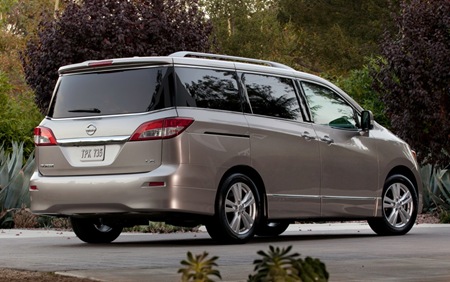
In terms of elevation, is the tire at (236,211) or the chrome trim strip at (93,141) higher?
the chrome trim strip at (93,141)

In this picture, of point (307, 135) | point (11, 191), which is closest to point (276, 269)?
point (307, 135)

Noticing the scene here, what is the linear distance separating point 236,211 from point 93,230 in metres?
1.85

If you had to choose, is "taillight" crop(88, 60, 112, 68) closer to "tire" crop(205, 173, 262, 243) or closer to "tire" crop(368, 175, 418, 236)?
"tire" crop(205, 173, 262, 243)

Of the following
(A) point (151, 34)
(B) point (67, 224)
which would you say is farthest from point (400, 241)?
(A) point (151, 34)

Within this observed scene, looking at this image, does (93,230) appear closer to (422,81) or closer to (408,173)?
(408,173)

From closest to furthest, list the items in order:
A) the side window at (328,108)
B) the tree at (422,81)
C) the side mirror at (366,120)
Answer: the side window at (328,108) → the side mirror at (366,120) → the tree at (422,81)

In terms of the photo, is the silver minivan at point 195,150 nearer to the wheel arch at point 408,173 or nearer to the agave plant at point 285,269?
the wheel arch at point 408,173

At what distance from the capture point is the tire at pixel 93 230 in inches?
534

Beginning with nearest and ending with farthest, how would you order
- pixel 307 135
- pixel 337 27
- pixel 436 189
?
1. pixel 307 135
2. pixel 436 189
3. pixel 337 27

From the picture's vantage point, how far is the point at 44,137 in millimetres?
12984

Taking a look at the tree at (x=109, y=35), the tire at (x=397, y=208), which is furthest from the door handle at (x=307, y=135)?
the tree at (x=109, y=35)

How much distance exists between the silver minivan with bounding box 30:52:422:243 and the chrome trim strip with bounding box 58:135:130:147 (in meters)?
0.01

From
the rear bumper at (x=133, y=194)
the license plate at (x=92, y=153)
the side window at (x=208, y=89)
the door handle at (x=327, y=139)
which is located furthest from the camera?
the door handle at (x=327, y=139)

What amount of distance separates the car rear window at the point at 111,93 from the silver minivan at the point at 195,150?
0.01 meters
